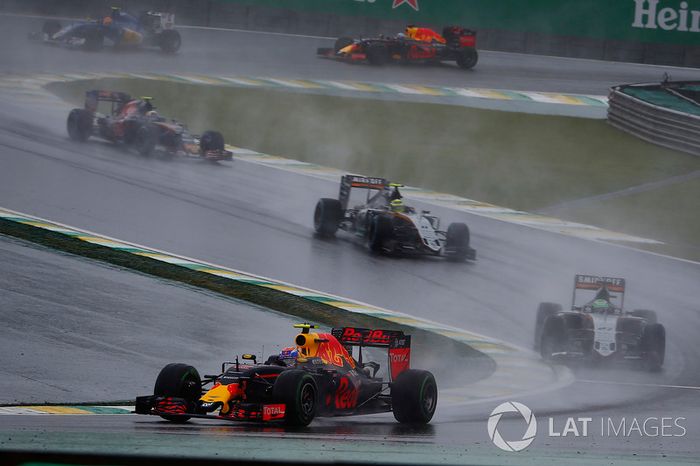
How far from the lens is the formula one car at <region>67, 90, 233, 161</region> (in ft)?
80.3

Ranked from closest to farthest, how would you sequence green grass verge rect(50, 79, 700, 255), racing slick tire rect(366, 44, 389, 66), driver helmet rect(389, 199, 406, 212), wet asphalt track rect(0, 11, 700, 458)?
wet asphalt track rect(0, 11, 700, 458)
driver helmet rect(389, 199, 406, 212)
green grass verge rect(50, 79, 700, 255)
racing slick tire rect(366, 44, 389, 66)

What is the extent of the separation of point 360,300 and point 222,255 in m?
2.87

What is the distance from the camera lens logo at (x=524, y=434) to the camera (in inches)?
378

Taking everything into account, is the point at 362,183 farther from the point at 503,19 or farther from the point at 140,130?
the point at 503,19

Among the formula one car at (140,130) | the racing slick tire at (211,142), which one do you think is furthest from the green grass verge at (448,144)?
the formula one car at (140,130)

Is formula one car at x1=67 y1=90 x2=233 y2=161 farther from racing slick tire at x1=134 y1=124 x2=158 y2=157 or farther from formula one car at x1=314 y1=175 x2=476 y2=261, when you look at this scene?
formula one car at x1=314 y1=175 x2=476 y2=261

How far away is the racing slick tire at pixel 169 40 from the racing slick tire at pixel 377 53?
588 centimetres

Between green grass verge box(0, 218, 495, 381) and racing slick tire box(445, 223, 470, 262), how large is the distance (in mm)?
3903

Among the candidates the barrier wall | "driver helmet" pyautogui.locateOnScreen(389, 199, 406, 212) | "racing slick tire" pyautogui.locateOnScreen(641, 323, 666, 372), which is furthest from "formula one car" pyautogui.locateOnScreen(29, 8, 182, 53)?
"racing slick tire" pyautogui.locateOnScreen(641, 323, 666, 372)

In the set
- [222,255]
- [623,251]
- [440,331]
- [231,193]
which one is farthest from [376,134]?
[440,331]

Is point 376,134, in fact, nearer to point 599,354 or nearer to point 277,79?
point 277,79

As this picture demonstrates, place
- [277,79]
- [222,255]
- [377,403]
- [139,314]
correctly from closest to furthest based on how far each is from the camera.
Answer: [377,403] → [139,314] → [222,255] → [277,79]

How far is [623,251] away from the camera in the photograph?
21.3m

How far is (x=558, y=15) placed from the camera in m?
34.5
